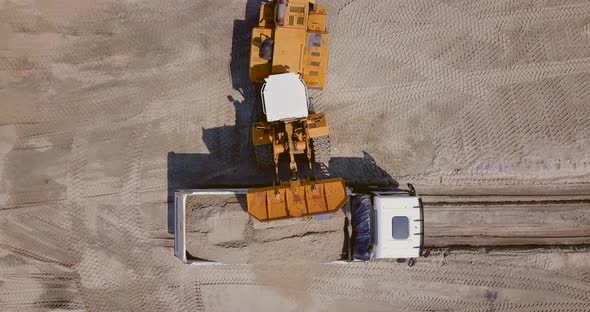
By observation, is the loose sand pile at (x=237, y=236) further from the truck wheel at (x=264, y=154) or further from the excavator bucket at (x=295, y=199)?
the truck wheel at (x=264, y=154)

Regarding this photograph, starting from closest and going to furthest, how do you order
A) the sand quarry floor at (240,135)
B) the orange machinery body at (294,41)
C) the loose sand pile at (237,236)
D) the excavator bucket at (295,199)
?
the excavator bucket at (295,199), the orange machinery body at (294,41), the loose sand pile at (237,236), the sand quarry floor at (240,135)

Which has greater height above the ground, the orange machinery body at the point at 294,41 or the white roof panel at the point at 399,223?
the orange machinery body at the point at 294,41

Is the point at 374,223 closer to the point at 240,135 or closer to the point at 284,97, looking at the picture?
Result: the point at 284,97

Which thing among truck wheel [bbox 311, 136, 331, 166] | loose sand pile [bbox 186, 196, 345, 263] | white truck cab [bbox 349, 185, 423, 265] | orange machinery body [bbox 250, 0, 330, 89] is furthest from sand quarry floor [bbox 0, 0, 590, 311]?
white truck cab [bbox 349, 185, 423, 265]

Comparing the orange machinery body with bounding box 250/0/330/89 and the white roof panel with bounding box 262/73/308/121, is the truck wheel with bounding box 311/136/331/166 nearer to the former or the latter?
the white roof panel with bounding box 262/73/308/121

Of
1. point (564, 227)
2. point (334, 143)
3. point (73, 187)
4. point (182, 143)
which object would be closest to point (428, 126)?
point (334, 143)

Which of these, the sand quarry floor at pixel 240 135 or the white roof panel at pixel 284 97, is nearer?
the white roof panel at pixel 284 97

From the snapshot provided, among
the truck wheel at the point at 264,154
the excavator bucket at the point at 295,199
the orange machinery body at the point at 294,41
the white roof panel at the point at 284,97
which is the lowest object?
the excavator bucket at the point at 295,199

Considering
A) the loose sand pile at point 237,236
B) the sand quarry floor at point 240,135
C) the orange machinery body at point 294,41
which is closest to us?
the orange machinery body at point 294,41

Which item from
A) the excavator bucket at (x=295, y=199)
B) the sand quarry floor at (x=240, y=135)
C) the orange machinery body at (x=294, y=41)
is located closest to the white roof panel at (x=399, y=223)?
the excavator bucket at (x=295, y=199)
